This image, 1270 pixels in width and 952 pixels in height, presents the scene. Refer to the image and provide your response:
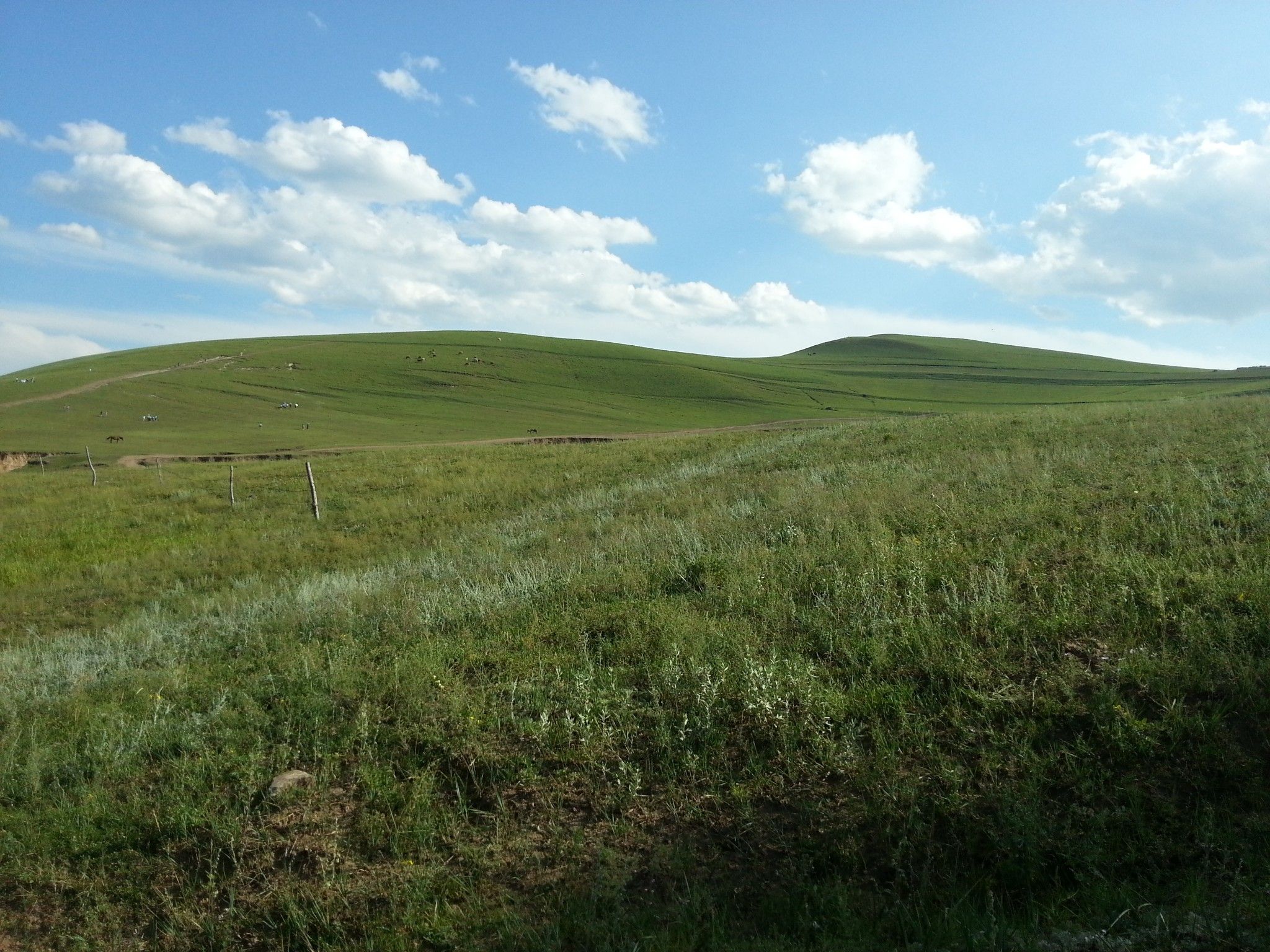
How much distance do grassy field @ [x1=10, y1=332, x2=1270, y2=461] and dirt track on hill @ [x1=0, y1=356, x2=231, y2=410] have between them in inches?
13.6

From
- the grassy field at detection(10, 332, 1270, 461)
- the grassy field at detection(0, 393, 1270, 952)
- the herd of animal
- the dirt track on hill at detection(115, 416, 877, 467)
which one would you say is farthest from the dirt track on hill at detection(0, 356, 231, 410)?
the grassy field at detection(0, 393, 1270, 952)

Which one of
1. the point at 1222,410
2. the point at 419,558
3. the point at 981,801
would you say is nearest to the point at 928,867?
the point at 981,801

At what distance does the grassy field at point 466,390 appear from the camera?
60.5m

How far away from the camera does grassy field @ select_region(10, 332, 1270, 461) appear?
198ft

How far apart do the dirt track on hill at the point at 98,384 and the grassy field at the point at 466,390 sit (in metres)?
0.35

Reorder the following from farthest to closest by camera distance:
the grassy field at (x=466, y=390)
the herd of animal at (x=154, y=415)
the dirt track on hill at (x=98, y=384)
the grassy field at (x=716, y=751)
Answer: the dirt track on hill at (x=98, y=384)
the grassy field at (x=466, y=390)
the herd of animal at (x=154, y=415)
the grassy field at (x=716, y=751)

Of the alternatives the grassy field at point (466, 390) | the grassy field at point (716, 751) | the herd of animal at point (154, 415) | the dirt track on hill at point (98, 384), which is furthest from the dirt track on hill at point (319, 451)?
the dirt track on hill at point (98, 384)

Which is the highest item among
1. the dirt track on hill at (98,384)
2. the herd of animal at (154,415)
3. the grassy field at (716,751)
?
the dirt track on hill at (98,384)

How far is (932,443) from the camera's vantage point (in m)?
20.0

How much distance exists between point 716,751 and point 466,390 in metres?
88.3

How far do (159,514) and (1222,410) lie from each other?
100 feet

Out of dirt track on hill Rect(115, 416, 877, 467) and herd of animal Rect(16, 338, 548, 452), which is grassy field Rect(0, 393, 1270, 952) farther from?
herd of animal Rect(16, 338, 548, 452)

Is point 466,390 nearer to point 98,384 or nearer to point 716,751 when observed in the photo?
point 98,384

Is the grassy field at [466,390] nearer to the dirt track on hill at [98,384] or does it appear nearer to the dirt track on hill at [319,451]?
the dirt track on hill at [98,384]
